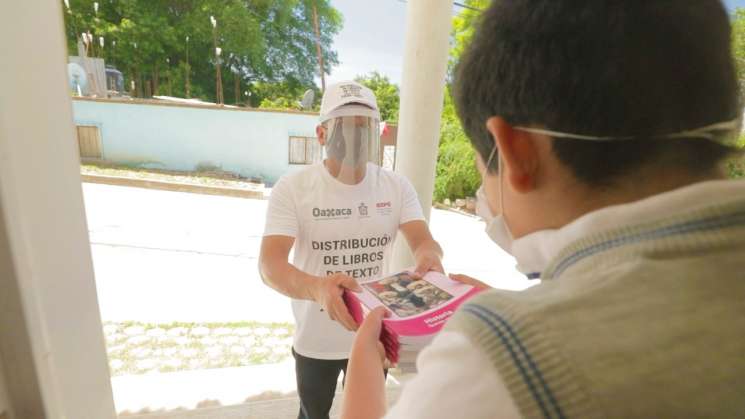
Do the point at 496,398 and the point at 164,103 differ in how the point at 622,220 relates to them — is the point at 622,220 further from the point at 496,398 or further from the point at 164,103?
the point at 164,103

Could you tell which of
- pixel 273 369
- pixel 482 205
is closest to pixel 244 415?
pixel 273 369

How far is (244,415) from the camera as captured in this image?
238cm

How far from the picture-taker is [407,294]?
3.99ft

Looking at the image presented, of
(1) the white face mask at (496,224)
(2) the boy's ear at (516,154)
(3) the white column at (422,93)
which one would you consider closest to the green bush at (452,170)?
(3) the white column at (422,93)

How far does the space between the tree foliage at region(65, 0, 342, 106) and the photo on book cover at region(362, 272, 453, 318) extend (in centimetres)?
1891

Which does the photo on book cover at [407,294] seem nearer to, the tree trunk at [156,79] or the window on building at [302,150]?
A: the window on building at [302,150]

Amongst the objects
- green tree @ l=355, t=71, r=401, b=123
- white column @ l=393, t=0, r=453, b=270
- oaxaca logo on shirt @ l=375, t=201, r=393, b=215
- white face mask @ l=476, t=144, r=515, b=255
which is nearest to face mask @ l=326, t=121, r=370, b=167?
oaxaca logo on shirt @ l=375, t=201, r=393, b=215


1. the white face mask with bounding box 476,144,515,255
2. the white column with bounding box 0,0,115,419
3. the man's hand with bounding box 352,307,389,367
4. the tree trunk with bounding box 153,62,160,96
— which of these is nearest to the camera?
the white face mask with bounding box 476,144,515,255

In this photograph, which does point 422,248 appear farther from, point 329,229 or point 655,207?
point 655,207

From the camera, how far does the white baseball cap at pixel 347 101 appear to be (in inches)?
66.6

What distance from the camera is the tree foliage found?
1814cm

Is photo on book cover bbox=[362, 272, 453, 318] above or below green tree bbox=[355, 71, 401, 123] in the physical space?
below

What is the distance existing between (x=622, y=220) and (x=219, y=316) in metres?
4.14

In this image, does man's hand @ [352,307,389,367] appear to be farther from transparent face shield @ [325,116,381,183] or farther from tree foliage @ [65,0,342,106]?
tree foliage @ [65,0,342,106]
